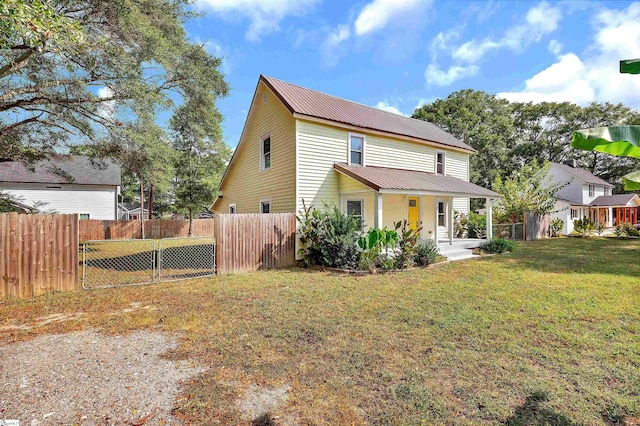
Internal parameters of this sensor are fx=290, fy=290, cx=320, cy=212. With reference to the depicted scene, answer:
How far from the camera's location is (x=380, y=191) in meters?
9.93

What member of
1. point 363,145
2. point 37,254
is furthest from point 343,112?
point 37,254

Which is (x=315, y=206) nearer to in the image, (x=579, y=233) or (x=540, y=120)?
(x=579, y=233)

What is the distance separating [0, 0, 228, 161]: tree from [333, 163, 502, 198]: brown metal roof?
6.94 meters

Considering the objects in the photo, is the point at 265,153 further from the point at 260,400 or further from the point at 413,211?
the point at 260,400

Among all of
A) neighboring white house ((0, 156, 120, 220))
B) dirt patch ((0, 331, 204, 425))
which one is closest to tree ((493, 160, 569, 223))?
dirt patch ((0, 331, 204, 425))

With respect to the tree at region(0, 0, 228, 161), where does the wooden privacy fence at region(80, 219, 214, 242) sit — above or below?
below

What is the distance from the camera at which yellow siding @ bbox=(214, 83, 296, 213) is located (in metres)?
11.5

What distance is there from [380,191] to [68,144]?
11.8 m

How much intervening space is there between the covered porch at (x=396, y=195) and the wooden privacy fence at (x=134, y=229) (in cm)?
1479

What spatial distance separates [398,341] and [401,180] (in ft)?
28.1

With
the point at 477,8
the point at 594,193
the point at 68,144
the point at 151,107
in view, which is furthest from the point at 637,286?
the point at 594,193

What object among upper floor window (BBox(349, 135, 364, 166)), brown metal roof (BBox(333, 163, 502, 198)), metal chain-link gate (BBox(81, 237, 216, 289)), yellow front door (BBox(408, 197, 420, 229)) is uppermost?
upper floor window (BBox(349, 135, 364, 166))

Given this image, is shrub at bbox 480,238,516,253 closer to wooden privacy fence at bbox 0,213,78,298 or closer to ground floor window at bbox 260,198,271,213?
ground floor window at bbox 260,198,271,213

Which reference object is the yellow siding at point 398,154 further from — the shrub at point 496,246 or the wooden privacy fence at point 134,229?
the wooden privacy fence at point 134,229
